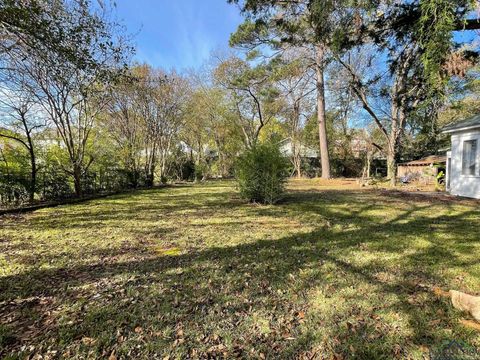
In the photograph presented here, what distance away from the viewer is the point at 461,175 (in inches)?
358

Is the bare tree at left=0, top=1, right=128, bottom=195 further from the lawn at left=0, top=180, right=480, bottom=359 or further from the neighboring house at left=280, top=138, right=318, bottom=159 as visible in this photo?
the neighboring house at left=280, top=138, right=318, bottom=159

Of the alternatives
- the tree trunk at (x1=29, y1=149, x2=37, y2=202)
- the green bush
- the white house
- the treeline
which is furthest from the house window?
the tree trunk at (x1=29, y1=149, x2=37, y2=202)

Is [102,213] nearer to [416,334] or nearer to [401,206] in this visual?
[416,334]

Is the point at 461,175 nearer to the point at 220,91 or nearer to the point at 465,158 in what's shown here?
the point at 465,158

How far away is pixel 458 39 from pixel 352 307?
355 cm

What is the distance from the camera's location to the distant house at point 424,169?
13.2m

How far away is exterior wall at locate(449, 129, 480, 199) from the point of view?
8516 mm

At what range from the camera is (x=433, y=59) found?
98.4 inches

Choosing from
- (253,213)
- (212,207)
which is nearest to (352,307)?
(253,213)

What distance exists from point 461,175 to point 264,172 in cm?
699

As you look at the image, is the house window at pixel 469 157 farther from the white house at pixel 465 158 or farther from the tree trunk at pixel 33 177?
the tree trunk at pixel 33 177

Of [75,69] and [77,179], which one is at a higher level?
[75,69]

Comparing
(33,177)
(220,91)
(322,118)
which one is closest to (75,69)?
(33,177)

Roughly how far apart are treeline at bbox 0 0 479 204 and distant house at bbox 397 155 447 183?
1760mm
